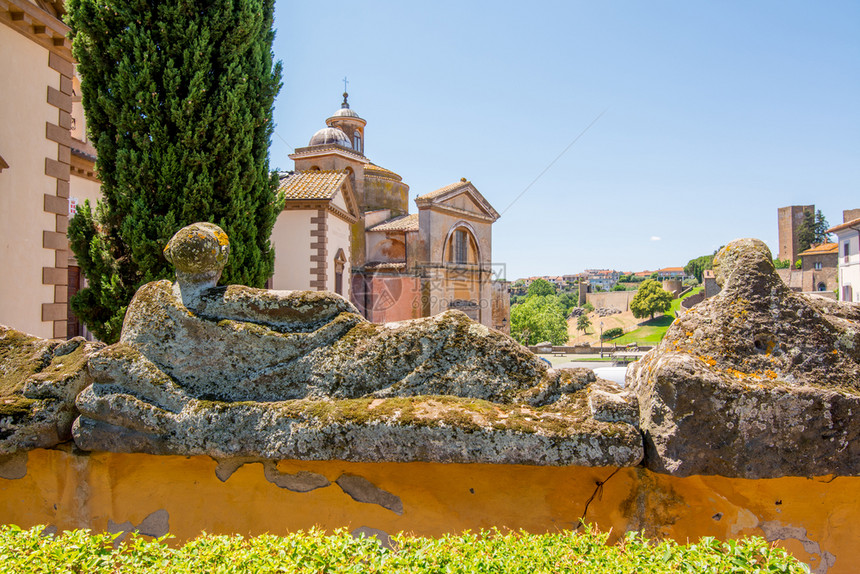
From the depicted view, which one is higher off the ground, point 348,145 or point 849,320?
point 348,145

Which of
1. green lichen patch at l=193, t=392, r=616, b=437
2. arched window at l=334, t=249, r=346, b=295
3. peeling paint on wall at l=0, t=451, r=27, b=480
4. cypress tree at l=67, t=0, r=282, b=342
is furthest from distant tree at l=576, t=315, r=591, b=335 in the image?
peeling paint on wall at l=0, t=451, r=27, b=480

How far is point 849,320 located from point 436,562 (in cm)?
241

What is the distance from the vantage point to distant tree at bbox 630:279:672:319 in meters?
73.1

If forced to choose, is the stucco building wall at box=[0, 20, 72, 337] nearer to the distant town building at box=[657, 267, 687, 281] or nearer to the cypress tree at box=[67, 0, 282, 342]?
the cypress tree at box=[67, 0, 282, 342]

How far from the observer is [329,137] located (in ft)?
89.0

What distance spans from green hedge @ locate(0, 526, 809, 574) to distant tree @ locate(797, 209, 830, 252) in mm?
71745

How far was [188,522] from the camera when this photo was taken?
9.62 feet

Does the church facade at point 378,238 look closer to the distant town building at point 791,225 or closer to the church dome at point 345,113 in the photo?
the church dome at point 345,113

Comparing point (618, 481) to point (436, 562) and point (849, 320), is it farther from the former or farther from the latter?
point (849, 320)

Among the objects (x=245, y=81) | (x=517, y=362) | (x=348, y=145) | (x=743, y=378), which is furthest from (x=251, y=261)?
(x=348, y=145)

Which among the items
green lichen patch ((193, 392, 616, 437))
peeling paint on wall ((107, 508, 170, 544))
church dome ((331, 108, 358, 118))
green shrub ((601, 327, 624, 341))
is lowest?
green shrub ((601, 327, 624, 341))

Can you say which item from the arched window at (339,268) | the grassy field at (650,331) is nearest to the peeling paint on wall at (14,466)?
the arched window at (339,268)

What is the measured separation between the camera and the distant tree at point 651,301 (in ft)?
240

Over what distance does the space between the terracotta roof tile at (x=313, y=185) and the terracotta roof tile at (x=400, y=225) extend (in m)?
6.65
